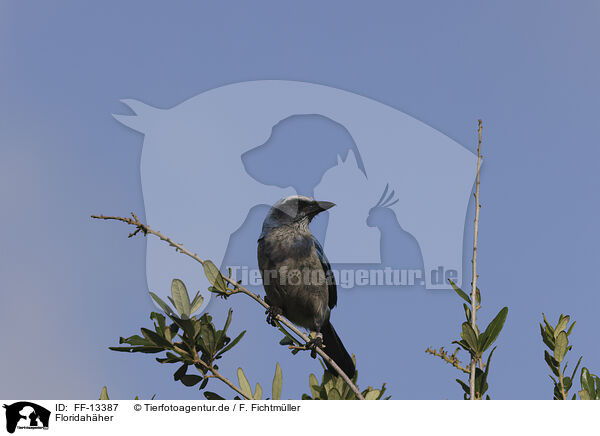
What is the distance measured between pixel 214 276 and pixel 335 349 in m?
2.81

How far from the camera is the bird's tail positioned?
616 centimetres

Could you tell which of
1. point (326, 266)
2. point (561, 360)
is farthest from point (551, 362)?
point (326, 266)

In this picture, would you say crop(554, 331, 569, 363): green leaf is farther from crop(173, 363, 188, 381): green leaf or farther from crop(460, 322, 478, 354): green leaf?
crop(173, 363, 188, 381): green leaf

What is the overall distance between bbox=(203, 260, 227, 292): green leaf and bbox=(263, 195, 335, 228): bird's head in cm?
249

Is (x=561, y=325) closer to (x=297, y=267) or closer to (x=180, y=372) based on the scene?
(x=180, y=372)

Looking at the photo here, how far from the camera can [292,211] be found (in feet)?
20.8

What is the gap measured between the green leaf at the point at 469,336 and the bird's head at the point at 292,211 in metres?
3.01

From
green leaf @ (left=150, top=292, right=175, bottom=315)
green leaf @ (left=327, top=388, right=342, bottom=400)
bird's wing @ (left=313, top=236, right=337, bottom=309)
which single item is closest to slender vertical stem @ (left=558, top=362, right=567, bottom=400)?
green leaf @ (left=327, top=388, right=342, bottom=400)

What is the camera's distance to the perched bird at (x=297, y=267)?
6.18 meters

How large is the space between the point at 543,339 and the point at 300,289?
296cm

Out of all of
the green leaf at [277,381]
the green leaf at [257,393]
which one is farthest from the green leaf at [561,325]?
the green leaf at [257,393]
